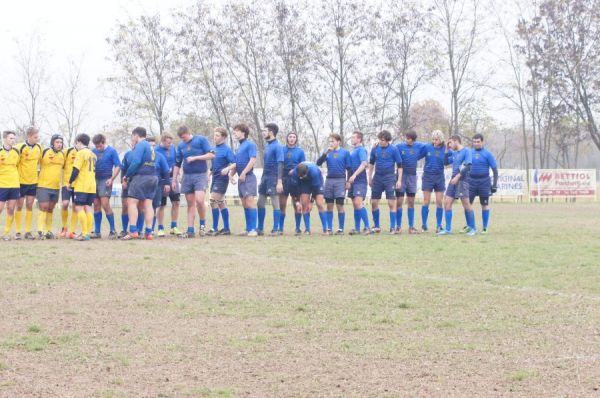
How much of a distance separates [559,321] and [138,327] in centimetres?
353

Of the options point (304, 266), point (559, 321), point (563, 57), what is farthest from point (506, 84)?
point (559, 321)

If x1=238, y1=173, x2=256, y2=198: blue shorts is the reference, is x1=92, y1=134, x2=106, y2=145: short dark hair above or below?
above

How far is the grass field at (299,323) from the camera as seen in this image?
539 cm

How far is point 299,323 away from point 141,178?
824 centimetres

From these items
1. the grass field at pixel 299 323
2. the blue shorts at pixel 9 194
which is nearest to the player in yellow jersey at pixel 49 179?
the blue shorts at pixel 9 194

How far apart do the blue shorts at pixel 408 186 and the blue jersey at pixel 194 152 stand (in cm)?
393

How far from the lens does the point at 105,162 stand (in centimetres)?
1562

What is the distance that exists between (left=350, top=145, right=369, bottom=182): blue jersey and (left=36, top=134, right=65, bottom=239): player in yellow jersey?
563 centimetres

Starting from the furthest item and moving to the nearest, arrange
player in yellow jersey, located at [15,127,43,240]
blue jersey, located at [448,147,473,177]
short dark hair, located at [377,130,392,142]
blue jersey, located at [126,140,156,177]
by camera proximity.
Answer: short dark hair, located at [377,130,392,142], blue jersey, located at [448,147,473,177], player in yellow jersey, located at [15,127,43,240], blue jersey, located at [126,140,156,177]

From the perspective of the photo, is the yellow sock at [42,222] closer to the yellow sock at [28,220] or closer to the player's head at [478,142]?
the yellow sock at [28,220]

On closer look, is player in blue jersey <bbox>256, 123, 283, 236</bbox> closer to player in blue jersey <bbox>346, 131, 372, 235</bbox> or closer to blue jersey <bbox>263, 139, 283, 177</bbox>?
blue jersey <bbox>263, 139, 283, 177</bbox>

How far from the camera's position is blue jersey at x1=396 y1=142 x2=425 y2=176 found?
17.1 metres

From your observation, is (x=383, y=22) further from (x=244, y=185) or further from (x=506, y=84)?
(x=244, y=185)

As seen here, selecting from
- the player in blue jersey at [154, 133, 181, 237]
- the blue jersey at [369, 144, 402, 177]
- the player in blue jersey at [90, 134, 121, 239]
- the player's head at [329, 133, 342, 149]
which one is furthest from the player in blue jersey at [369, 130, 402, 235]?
the player in blue jersey at [90, 134, 121, 239]
